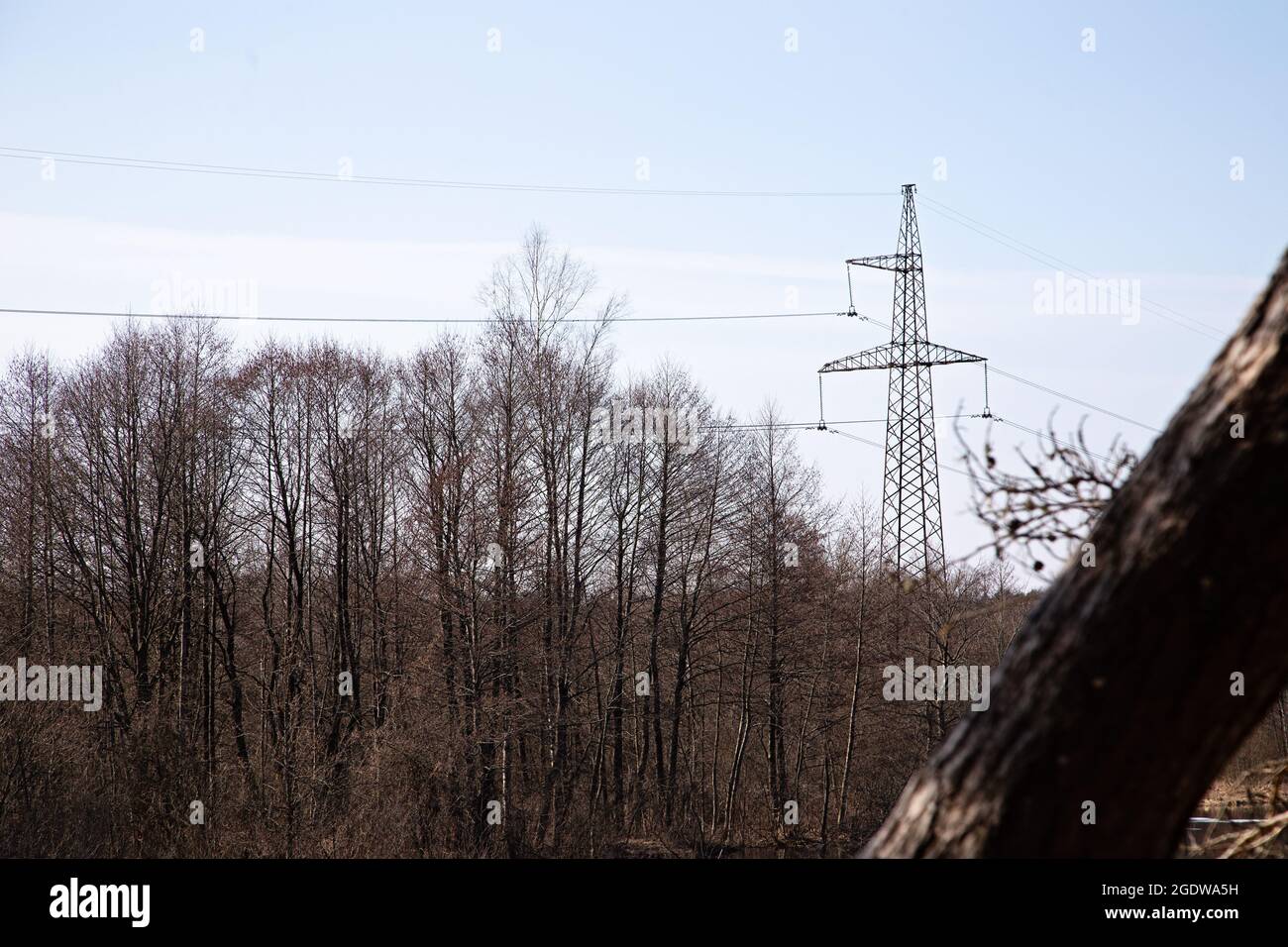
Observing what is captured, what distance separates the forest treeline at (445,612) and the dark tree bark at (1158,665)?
26.2 meters

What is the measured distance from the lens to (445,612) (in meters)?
32.4

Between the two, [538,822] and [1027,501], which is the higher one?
[1027,501]

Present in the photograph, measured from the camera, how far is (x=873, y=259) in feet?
119

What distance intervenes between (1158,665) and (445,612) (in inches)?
1206

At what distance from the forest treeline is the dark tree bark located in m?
26.2

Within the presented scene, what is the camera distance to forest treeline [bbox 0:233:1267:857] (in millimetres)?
29891

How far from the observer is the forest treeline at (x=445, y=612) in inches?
1177

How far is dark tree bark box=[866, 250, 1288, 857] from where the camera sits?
2.56 m

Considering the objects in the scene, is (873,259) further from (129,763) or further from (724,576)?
(129,763)

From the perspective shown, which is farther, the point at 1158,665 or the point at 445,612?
the point at 445,612

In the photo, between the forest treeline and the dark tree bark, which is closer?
the dark tree bark
